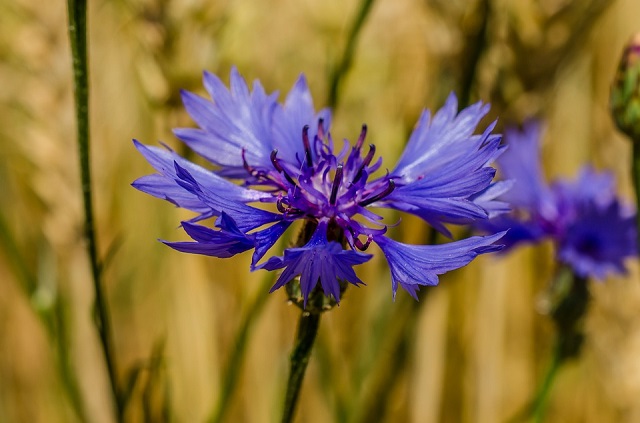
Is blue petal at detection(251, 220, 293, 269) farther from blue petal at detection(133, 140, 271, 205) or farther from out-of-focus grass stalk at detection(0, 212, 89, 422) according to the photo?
out-of-focus grass stalk at detection(0, 212, 89, 422)

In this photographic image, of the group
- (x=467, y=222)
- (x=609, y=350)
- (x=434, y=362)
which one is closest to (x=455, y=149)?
(x=467, y=222)

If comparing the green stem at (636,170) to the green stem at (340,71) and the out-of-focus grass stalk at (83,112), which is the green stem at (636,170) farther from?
the out-of-focus grass stalk at (83,112)

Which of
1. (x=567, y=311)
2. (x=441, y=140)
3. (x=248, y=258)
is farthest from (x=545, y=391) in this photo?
(x=248, y=258)

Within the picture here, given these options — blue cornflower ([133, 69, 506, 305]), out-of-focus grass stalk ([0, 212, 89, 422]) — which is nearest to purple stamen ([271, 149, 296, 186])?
blue cornflower ([133, 69, 506, 305])

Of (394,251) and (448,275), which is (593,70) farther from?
(394,251)

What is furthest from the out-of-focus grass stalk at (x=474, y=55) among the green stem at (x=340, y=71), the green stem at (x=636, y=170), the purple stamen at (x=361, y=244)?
the purple stamen at (x=361, y=244)
